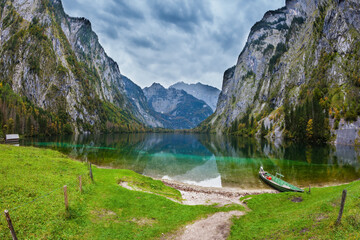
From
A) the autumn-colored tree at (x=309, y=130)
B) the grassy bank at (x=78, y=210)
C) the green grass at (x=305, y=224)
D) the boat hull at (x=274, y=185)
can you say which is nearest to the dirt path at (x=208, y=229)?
the green grass at (x=305, y=224)

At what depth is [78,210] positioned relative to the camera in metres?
17.1

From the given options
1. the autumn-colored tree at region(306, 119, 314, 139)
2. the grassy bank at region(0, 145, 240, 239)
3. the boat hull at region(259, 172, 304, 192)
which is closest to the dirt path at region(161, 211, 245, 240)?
the grassy bank at region(0, 145, 240, 239)

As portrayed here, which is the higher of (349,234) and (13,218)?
(349,234)

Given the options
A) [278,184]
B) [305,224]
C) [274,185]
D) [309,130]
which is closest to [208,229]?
[305,224]

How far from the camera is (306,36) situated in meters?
191

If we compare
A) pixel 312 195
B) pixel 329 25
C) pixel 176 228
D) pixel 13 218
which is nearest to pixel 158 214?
pixel 176 228

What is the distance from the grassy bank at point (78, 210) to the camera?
13.6 metres

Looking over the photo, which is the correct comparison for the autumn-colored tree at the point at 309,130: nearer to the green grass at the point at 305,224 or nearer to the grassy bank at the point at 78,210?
the green grass at the point at 305,224

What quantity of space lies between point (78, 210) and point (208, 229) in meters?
11.7

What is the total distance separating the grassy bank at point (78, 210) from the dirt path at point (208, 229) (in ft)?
3.28

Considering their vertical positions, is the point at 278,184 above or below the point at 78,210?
below

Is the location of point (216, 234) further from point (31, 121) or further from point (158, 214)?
point (31, 121)

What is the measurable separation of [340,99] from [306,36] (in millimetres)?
111982

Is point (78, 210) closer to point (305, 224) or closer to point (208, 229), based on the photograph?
point (208, 229)
